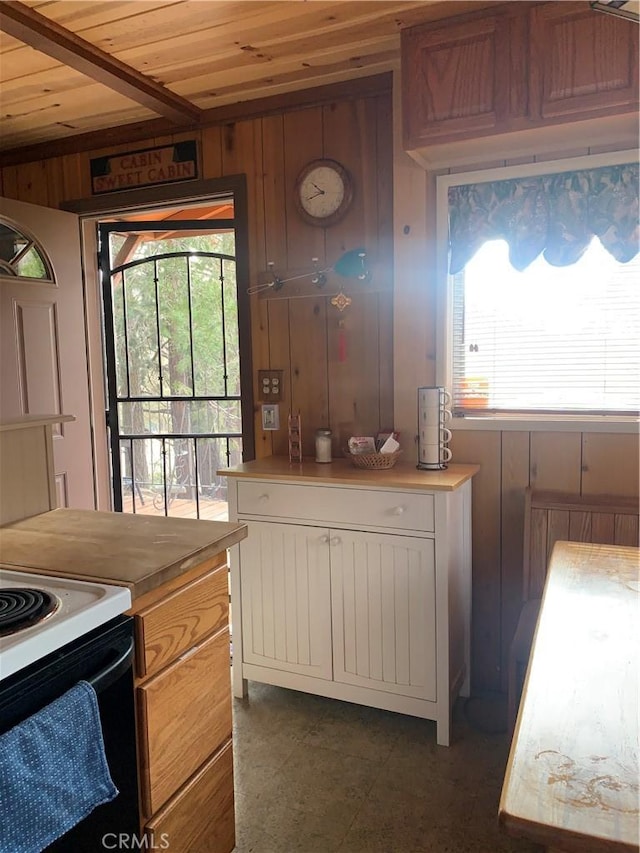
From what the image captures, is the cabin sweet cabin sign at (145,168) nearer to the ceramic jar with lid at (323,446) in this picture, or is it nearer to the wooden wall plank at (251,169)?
the wooden wall plank at (251,169)

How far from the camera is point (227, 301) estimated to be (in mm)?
3568

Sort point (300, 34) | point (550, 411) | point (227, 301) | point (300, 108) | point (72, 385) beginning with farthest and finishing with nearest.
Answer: point (227, 301) < point (72, 385) < point (300, 108) < point (550, 411) < point (300, 34)

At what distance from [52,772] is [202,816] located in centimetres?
68

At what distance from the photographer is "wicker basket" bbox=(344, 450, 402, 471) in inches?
96.7

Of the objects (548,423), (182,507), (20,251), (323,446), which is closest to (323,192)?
(323,446)

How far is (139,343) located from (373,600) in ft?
7.14

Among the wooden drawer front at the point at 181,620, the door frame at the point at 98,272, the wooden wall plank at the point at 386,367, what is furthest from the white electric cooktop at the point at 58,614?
the door frame at the point at 98,272

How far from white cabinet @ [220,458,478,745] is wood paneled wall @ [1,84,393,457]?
34cm

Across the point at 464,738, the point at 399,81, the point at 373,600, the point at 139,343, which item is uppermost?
the point at 399,81

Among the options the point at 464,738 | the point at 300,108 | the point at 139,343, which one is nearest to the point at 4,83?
the point at 300,108

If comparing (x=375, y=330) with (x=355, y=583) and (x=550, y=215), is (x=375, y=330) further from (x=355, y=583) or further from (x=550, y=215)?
(x=355, y=583)

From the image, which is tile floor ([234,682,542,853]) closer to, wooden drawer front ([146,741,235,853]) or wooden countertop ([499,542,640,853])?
wooden drawer front ([146,741,235,853])

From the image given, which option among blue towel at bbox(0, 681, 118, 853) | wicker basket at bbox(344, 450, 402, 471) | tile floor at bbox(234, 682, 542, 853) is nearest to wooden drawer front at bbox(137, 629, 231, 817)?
blue towel at bbox(0, 681, 118, 853)

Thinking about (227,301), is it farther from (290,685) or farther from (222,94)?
(290,685)
